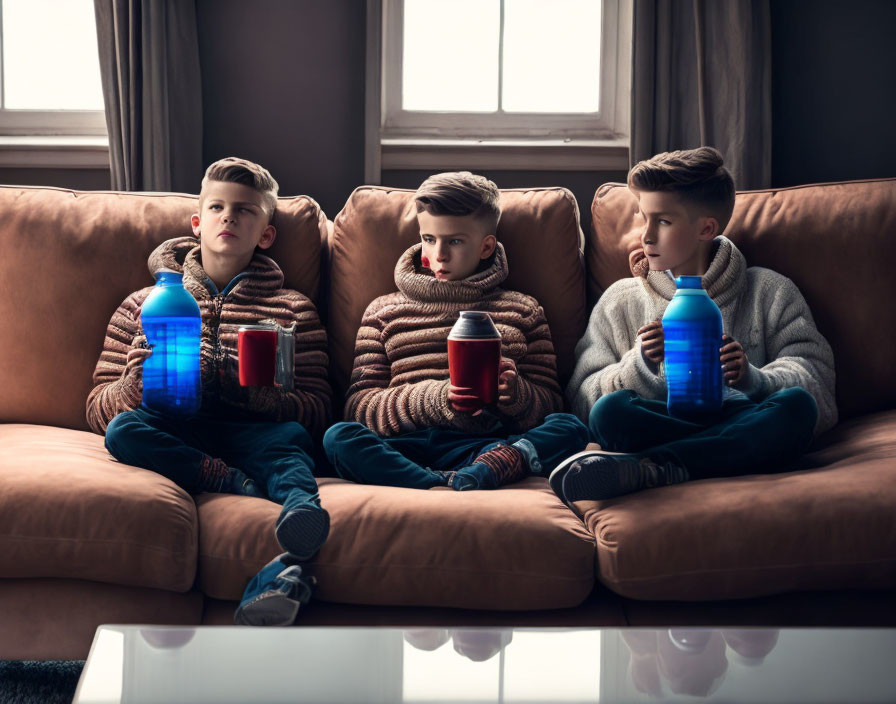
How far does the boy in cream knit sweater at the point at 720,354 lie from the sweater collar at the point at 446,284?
0.93 ft

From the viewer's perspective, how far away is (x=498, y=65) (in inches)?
123

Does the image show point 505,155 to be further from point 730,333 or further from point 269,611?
point 269,611

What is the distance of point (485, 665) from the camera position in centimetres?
98

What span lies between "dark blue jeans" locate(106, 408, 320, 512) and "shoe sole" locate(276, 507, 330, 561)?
34 millimetres

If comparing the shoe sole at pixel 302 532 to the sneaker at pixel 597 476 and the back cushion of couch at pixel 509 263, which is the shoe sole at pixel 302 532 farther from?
the back cushion of couch at pixel 509 263

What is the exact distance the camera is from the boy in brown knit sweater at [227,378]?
1782 millimetres

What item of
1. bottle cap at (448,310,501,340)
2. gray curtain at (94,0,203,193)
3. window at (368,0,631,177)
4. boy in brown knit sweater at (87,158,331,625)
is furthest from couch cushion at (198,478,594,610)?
window at (368,0,631,177)

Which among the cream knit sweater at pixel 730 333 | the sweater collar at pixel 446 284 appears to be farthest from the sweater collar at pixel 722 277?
the sweater collar at pixel 446 284

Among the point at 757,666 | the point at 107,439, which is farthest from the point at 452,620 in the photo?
the point at 107,439

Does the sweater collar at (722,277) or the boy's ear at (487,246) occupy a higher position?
the boy's ear at (487,246)

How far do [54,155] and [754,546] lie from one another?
99.1 inches

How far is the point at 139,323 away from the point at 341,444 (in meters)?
0.64

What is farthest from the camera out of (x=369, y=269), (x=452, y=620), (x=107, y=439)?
(x=369, y=269)

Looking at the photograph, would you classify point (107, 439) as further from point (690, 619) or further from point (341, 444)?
point (690, 619)
